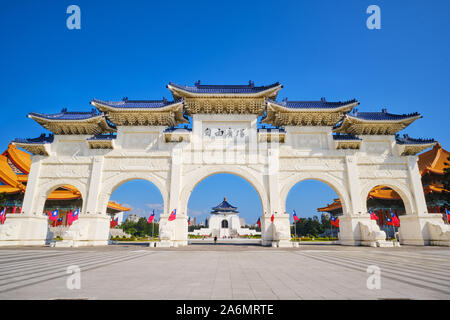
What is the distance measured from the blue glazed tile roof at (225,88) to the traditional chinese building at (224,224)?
42.7 metres

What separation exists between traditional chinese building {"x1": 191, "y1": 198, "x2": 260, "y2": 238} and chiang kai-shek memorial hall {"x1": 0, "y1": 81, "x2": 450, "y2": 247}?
40.6 m

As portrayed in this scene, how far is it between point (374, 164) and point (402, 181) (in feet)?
7.16

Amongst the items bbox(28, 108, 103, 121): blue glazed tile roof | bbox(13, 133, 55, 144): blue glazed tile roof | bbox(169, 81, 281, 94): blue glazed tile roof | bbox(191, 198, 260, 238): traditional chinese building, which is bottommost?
bbox(191, 198, 260, 238): traditional chinese building

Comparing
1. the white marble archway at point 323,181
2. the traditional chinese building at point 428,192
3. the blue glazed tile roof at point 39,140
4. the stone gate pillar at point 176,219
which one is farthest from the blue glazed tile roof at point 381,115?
the blue glazed tile roof at point 39,140

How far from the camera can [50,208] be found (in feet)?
90.3

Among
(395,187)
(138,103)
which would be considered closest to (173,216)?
(138,103)

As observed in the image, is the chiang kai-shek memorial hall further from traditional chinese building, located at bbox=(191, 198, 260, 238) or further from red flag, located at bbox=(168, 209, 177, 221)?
traditional chinese building, located at bbox=(191, 198, 260, 238)

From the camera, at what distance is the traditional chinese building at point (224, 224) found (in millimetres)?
54812

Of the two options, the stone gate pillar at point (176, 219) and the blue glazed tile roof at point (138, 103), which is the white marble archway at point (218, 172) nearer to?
the stone gate pillar at point (176, 219)

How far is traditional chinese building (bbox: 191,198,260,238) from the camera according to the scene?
54.8 m

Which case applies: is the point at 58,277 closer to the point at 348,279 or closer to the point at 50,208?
the point at 348,279

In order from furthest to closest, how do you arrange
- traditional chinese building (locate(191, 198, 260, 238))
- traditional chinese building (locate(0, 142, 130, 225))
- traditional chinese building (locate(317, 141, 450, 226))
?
traditional chinese building (locate(191, 198, 260, 238)) → traditional chinese building (locate(0, 142, 130, 225)) → traditional chinese building (locate(317, 141, 450, 226))

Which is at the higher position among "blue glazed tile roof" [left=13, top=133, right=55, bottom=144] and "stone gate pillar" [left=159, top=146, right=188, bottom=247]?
"blue glazed tile roof" [left=13, top=133, right=55, bottom=144]

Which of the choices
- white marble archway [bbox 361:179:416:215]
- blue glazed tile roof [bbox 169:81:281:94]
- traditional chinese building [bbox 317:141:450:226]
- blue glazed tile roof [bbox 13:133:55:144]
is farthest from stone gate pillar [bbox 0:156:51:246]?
traditional chinese building [bbox 317:141:450:226]
